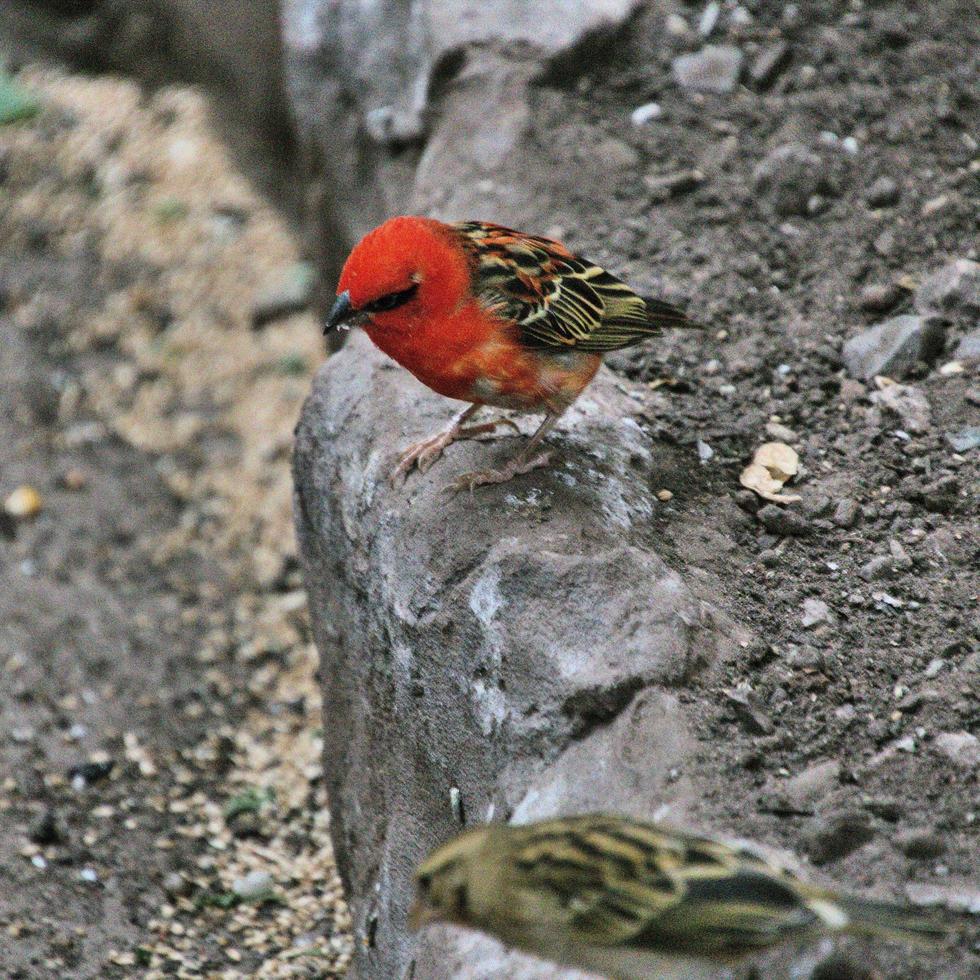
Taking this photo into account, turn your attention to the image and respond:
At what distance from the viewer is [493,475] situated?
373 centimetres

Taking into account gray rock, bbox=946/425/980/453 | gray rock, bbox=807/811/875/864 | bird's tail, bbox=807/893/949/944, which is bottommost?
gray rock, bbox=946/425/980/453

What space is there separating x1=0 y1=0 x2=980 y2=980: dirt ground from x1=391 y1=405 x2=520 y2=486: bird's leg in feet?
1.91

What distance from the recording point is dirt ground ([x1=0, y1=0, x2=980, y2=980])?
326cm

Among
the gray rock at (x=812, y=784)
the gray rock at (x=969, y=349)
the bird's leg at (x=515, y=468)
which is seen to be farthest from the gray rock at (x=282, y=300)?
the gray rock at (x=812, y=784)

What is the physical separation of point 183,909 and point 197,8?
19.1ft

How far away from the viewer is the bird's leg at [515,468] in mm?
3729

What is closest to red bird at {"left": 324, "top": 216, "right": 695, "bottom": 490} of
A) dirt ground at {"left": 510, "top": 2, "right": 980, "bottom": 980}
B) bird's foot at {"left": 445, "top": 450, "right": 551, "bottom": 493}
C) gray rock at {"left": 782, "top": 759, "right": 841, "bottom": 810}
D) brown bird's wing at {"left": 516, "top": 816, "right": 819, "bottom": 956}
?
bird's foot at {"left": 445, "top": 450, "right": 551, "bottom": 493}

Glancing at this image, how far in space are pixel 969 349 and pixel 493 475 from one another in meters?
1.68

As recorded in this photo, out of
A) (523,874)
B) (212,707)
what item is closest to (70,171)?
(212,707)

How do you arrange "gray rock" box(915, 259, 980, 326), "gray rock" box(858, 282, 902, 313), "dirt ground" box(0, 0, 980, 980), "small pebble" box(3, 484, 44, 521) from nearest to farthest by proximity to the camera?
"dirt ground" box(0, 0, 980, 980), "gray rock" box(915, 259, 980, 326), "gray rock" box(858, 282, 902, 313), "small pebble" box(3, 484, 44, 521)

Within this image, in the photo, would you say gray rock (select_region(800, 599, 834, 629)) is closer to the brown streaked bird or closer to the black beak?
the brown streaked bird

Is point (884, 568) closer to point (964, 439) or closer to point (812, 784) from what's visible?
point (964, 439)

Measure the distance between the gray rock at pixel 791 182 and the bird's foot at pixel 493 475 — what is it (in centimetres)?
192

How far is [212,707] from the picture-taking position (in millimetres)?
5582
